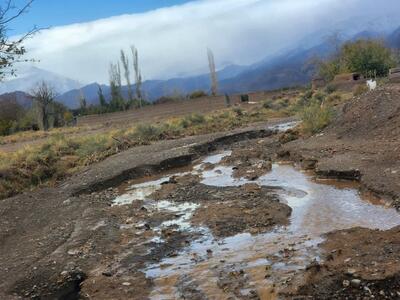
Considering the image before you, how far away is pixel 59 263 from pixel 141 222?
100 inches

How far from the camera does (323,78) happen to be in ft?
208

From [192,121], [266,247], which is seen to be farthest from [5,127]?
[266,247]

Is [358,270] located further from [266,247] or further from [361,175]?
[361,175]

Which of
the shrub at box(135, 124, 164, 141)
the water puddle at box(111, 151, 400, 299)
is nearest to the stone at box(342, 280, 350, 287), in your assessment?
the water puddle at box(111, 151, 400, 299)

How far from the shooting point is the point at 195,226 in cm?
984

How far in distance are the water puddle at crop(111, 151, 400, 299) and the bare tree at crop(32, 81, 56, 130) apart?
49043 millimetres

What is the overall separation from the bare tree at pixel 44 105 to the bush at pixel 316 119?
4196 centimetres

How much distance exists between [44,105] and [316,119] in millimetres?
46656

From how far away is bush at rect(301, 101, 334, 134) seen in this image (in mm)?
19828

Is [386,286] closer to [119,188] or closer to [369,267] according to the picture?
[369,267]

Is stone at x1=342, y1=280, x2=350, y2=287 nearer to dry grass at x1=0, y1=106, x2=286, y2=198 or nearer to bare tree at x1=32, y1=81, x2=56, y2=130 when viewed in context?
dry grass at x1=0, y1=106, x2=286, y2=198

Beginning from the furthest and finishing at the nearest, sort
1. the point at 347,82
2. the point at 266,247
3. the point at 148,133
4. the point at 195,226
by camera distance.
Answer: the point at 347,82, the point at 148,133, the point at 195,226, the point at 266,247

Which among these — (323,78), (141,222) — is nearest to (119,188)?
(141,222)

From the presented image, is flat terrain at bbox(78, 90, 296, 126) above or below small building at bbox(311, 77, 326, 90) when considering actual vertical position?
below
